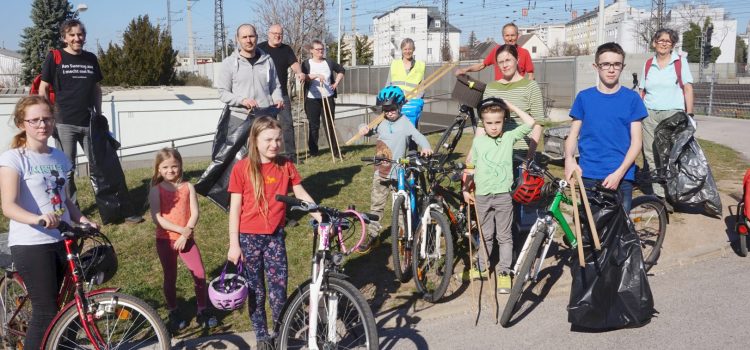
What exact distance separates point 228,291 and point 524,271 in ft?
7.06

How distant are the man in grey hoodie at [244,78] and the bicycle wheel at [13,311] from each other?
9.50ft

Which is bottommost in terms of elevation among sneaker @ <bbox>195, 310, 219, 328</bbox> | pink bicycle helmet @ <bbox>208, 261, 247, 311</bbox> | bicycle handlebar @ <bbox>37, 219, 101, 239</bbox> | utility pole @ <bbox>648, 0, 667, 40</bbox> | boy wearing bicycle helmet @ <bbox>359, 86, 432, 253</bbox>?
sneaker @ <bbox>195, 310, 219, 328</bbox>

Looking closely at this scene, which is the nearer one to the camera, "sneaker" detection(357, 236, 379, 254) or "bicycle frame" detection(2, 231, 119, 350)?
"bicycle frame" detection(2, 231, 119, 350)

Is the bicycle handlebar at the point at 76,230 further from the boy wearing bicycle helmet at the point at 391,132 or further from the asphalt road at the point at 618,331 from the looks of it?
the boy wearing bicycle helmet at the point at 391,132

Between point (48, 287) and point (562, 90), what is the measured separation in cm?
1799

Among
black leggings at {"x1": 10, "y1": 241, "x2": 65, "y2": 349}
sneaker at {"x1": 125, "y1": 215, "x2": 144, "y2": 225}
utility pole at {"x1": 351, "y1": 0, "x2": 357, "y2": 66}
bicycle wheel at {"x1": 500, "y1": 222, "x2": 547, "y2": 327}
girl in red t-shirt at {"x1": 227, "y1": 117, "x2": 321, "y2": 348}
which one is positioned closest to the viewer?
black leggings at {"x1": 10, "y1": 241, "x2": 65, "y2": 349}

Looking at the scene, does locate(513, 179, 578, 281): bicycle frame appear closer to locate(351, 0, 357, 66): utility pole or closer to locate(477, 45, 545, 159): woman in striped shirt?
locate(477, 45, 545, 159): woman in striped shirt

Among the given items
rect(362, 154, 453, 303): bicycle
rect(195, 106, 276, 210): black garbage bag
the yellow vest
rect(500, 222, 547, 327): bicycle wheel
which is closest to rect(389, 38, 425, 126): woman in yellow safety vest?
the yellow vest

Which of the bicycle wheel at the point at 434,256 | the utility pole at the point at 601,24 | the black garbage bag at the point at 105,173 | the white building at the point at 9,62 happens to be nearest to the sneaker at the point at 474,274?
the bicycle wheel at the point at 434,256

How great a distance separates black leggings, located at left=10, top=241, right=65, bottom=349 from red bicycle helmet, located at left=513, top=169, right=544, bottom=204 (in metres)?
3.29

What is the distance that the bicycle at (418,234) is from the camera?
544 centimetres

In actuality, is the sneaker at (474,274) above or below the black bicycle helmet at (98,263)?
below

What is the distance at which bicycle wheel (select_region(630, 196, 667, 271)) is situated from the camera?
6312 millimetres

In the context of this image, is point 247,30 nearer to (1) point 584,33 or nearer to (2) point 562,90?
(2) point 562,90
